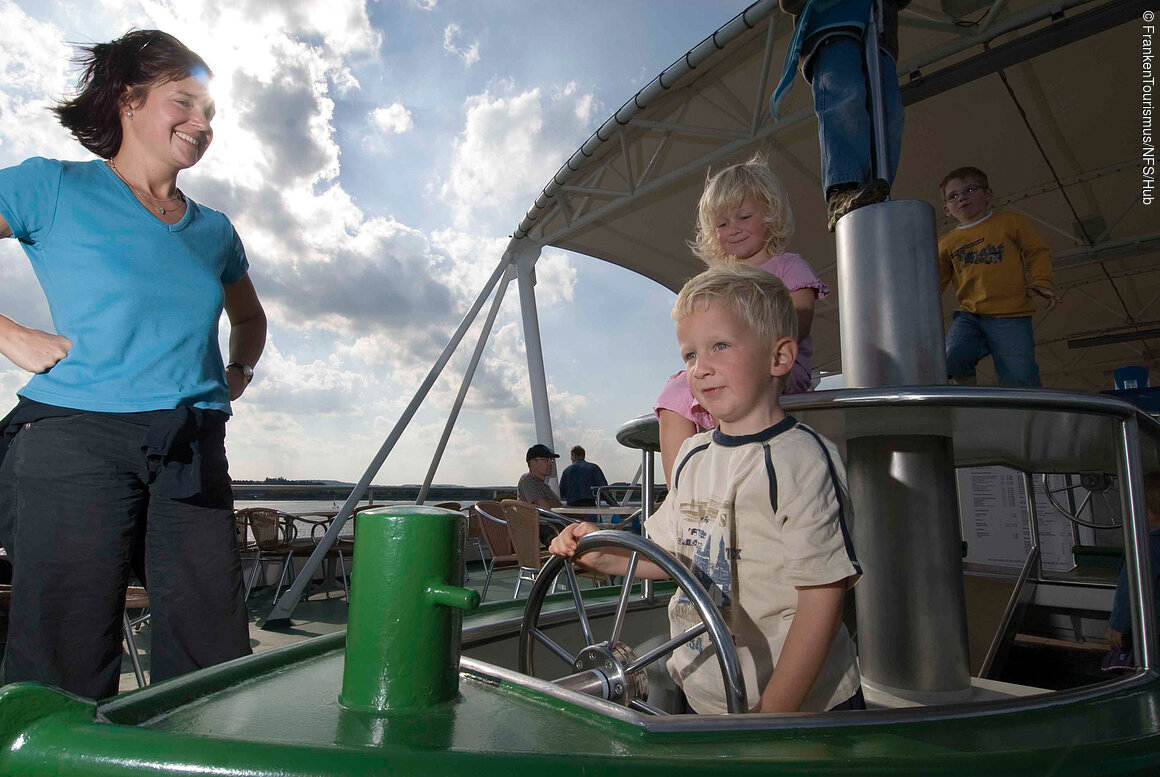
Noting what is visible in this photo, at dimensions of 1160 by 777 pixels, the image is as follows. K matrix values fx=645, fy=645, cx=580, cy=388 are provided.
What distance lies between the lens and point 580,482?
8.48 meters

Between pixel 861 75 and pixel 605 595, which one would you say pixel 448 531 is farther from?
pixel 861 75

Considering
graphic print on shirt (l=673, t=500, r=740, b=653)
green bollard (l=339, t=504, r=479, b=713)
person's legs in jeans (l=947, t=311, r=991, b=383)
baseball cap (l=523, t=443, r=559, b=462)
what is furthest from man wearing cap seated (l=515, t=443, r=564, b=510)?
green bollard (l=339, t=504, r=479, b=713)

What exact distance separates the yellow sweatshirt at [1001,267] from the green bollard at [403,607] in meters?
2.88

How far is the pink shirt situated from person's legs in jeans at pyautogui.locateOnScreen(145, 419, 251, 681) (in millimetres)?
940

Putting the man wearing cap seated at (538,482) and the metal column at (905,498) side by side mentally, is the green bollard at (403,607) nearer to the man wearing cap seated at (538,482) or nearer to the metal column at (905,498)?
the metal column at (905,498)

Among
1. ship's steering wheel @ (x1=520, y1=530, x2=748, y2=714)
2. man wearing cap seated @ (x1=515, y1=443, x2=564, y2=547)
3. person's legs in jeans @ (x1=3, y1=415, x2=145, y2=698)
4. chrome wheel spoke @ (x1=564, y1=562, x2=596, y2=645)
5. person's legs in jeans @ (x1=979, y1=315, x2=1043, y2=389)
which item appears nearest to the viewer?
ship's steering wheel @ (x1=520, y1=530, x2=748, y2=714)

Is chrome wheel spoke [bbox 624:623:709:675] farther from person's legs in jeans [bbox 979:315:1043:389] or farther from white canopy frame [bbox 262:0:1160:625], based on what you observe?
white canopy frame [bbox 262:0:1160:625]

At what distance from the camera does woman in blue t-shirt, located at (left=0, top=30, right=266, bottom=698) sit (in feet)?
3.58

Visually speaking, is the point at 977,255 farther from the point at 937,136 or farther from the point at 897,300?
the point at 937,136

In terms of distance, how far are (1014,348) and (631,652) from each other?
277cm

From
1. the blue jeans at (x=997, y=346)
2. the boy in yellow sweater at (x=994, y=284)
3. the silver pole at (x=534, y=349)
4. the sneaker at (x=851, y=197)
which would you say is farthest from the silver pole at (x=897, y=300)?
the silver pole at (x=534, y=349)

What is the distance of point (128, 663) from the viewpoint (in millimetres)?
3500

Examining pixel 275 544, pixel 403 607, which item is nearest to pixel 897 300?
pixel 403 607

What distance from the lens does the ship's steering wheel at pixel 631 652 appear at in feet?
2.34
